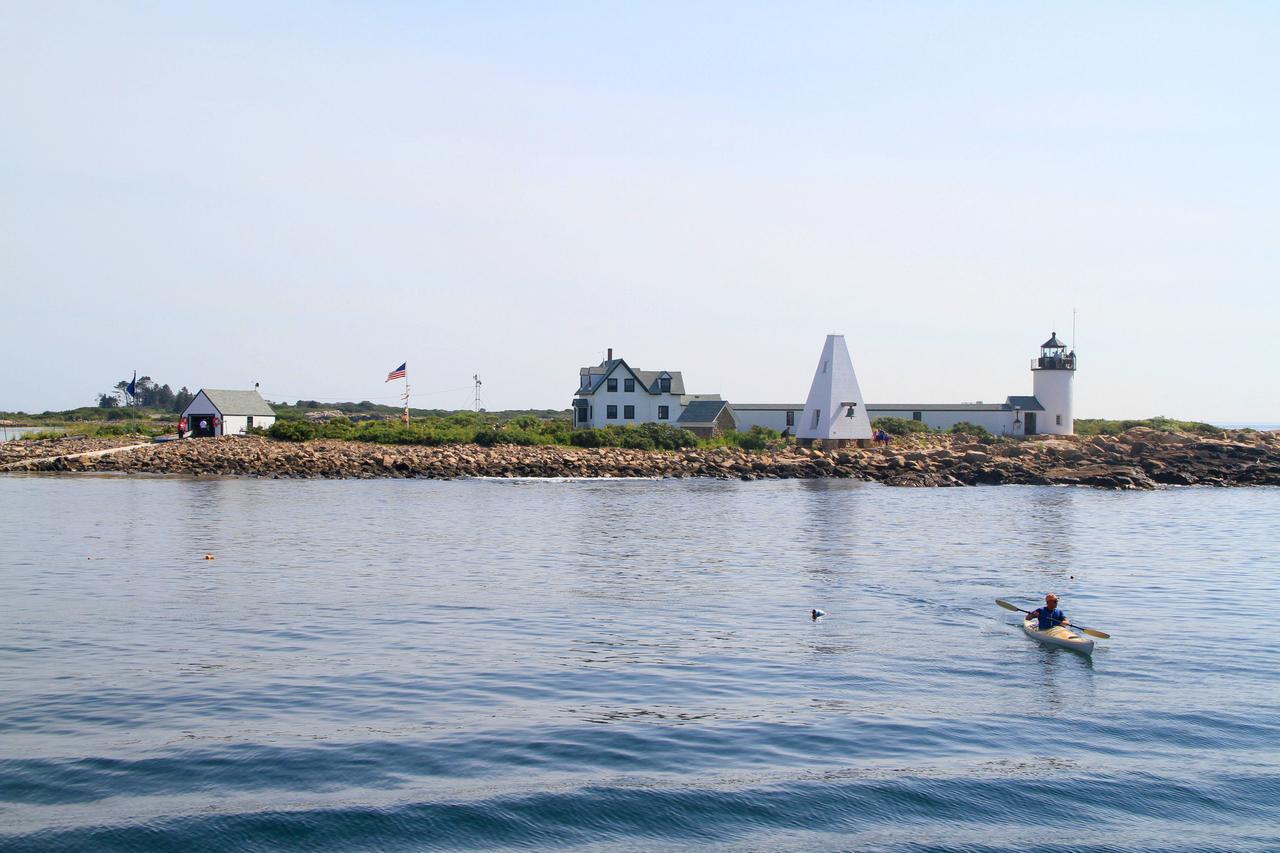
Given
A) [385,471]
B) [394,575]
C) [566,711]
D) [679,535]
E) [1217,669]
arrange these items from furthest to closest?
[385,471] → [679,535] → [394,575] → [1217,669] → [566,711]

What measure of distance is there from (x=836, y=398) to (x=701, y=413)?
14.2 metres

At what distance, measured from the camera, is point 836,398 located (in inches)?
2945

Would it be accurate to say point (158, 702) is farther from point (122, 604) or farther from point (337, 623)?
point (122, 604)

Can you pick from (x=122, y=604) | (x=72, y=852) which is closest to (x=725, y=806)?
(x=72, y=852)

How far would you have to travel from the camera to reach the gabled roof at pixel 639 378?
86500mm

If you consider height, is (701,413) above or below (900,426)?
above

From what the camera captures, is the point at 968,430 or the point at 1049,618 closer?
the point at 1049,618

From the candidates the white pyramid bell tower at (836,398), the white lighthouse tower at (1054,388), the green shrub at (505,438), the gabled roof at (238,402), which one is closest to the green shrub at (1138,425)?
the white lighthouse tower at (1054,388)

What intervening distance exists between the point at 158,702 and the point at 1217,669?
54.9 feet

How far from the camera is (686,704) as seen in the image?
15.6 m

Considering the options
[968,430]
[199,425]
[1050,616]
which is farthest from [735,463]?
[1050,616]

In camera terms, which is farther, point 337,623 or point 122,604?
point 122,604

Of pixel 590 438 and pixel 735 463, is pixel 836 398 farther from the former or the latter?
pixel 590 438

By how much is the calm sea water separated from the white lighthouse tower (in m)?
54.4
